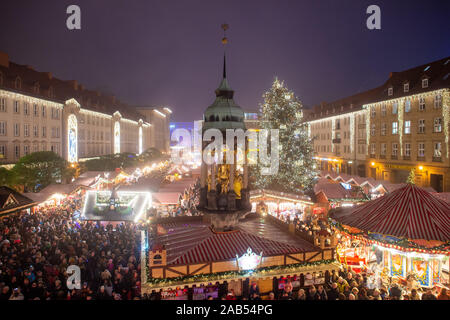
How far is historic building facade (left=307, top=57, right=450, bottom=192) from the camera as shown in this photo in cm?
3359

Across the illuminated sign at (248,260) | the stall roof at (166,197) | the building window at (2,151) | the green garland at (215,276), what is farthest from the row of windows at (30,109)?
the illuminated sign at (248,260)

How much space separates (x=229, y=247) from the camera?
10.4m

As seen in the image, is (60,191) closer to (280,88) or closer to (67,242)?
(67,242)

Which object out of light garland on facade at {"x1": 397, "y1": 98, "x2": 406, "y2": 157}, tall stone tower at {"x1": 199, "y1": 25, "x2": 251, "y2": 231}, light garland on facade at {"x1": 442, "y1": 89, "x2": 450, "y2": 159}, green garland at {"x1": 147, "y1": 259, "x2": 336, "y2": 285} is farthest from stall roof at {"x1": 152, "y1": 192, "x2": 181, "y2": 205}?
light garland on facade at {"x1": 397, "y1": 98, "x2": 406, "y2": 157}

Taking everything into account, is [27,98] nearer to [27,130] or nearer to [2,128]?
[27,130]

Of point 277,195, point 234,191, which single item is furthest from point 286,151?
point 234,191

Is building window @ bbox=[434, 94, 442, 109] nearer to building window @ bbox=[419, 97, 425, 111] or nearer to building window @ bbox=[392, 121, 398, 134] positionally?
building window @ bbox=[419, 97, 425, 111]

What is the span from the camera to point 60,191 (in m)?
24.7

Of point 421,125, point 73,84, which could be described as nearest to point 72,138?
point 73,84

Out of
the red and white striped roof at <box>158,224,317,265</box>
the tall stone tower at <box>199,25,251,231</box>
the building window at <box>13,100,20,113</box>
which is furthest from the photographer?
the building window at <box>13,100,20,113</box>

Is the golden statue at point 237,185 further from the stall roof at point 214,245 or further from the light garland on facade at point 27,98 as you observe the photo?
the light garland on facade at point 27,98

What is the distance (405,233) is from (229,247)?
6.51 meters

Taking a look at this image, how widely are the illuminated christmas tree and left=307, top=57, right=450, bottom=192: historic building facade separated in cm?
1835

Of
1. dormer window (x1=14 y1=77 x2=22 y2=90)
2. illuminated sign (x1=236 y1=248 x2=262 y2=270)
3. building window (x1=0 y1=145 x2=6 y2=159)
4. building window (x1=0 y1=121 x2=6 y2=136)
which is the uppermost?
dormer window (x1=14 y1=77 x2=22 y2=90)
